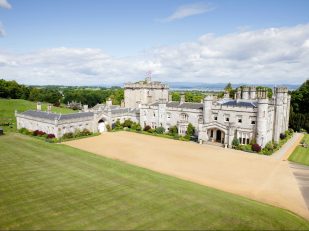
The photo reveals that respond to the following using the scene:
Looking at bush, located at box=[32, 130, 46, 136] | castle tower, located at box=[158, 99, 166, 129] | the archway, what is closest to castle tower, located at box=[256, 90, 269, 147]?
castle tower, located at box=[158, 99, 166, 129]

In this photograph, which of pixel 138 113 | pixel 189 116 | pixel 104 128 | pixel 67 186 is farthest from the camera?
pixel 138 113

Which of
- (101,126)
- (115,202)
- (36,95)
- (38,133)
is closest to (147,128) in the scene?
(101,126)

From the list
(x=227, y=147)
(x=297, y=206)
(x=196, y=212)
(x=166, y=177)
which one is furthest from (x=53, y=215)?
(x=227, y=147)

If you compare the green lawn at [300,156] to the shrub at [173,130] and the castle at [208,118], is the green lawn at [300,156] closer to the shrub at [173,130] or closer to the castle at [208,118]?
the castle at [208,118]

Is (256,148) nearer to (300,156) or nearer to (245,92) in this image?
(300,156)

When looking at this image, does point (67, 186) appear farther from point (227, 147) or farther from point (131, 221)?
point (227, 147)

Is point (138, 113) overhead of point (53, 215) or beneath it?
overhead

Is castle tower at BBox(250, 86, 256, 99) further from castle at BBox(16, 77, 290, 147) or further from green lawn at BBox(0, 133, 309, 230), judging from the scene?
green lawn at BBox(0, 133, 309, 230)
